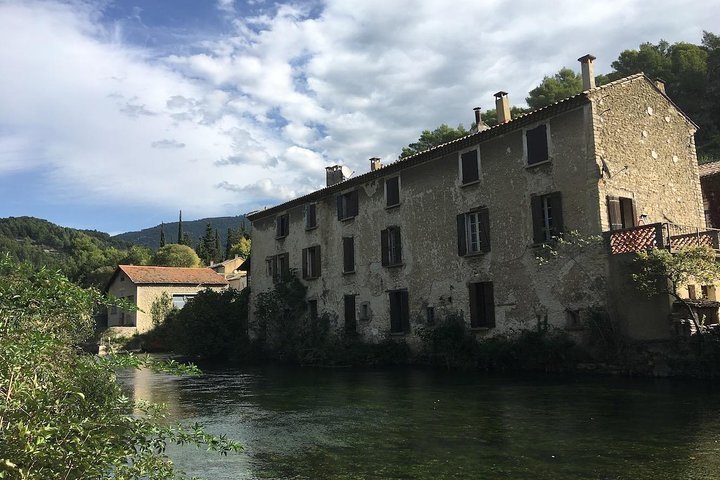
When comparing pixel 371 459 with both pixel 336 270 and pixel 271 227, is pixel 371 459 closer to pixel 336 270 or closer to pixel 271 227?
pixel 336 270

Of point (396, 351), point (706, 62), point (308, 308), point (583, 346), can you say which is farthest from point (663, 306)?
point (706, 62)

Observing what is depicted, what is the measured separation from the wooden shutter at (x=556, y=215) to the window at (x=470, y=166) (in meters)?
3.44

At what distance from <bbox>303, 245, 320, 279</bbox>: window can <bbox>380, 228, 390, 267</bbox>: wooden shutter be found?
4994 millimetres

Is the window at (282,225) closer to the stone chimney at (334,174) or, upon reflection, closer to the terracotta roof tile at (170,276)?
the stone chimney at (334,174)

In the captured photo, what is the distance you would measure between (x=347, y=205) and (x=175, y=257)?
1686 inches

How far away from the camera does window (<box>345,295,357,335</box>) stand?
27.2 metres

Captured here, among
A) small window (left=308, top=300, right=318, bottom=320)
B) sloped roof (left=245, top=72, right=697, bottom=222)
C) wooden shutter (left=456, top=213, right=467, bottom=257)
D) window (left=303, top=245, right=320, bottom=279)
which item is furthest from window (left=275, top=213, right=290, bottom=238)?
wooden shutter (left=456, top=213, right=467, bottom=257)

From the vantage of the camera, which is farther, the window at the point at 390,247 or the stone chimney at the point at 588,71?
the window at the point at 390,247

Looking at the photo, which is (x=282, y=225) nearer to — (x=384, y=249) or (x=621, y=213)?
(x=384, y=249)

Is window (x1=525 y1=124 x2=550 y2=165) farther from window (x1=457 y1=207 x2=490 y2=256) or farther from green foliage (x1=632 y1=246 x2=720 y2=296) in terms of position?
green foliage (x1=632 y1=246 x2=720 y2=296)

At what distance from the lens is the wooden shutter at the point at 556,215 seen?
19.1 m

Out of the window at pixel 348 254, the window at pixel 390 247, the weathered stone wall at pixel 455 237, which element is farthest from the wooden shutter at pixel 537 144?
the window at pixel 348 254

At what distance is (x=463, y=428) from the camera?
10.1 metres

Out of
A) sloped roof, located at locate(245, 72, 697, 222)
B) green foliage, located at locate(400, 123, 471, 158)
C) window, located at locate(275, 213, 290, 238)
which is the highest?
green foliage, located at locate(400, 123, 471, 158)
